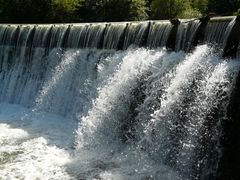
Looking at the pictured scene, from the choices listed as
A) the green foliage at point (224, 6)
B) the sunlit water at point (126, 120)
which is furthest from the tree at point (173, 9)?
the sunlit water at point (126, 120)

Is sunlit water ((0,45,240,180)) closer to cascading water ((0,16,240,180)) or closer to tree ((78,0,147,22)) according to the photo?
cascading water ((0,16,240,180))

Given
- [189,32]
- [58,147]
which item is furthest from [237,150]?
[58,147]

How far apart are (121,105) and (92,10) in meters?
13.9

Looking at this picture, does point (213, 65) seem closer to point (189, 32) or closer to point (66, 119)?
point (189, 32)

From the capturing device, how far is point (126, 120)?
507 inches

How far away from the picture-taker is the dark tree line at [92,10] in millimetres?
24953

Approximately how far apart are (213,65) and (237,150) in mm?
2167

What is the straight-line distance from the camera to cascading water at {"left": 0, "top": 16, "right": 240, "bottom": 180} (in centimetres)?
1055

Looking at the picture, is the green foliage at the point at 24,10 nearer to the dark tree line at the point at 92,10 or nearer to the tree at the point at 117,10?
the dark tree line at the point at 92,10

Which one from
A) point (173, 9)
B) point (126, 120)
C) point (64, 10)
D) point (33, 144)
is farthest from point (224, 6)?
point (33, 144)

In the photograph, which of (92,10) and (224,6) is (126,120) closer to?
(92,10)

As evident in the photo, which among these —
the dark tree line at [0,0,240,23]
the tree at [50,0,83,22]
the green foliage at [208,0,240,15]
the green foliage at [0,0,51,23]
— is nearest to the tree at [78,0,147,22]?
the dark tree line at [0,0,240,23]

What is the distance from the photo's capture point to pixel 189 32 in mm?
12414

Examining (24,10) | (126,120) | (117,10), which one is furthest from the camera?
(24,10)
